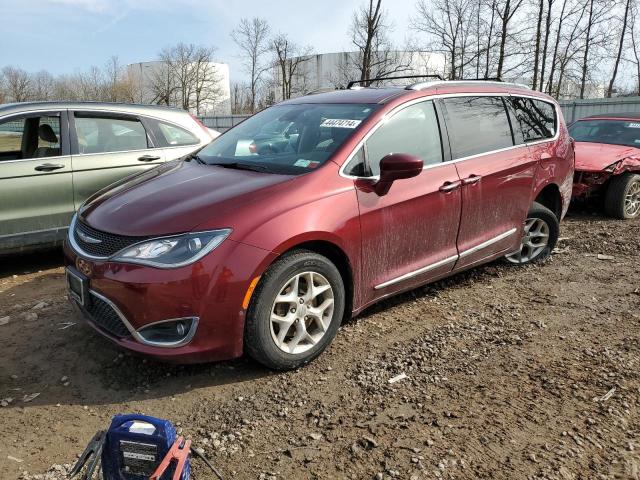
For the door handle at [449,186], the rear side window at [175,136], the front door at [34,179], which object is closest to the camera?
the door handle at [449,186]

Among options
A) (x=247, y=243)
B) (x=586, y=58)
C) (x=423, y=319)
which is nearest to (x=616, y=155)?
(x=423, y=319)

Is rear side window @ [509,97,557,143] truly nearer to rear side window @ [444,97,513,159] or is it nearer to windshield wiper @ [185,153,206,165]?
rear side window @ [444,97,513,159]

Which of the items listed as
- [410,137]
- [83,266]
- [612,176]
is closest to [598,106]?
[612,176]

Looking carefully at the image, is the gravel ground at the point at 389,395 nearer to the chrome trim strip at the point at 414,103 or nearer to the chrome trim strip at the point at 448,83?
the chrome trim strip at the point at 414,103

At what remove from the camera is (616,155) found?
735 cm

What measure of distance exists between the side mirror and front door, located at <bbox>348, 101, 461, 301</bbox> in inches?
5.9

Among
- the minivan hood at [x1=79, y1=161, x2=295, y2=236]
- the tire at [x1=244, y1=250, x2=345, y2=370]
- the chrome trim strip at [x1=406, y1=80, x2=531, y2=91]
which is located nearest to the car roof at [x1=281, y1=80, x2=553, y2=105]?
the chrome trim strip at [x1=406, y1=80, x2=531, y2=91]

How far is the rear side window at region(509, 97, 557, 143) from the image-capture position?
185 inches

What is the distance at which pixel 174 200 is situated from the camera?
308 centimetres

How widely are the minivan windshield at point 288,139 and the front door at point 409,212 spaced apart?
253 millimetres

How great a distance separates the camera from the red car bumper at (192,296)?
2703mm

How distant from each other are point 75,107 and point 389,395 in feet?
14.3

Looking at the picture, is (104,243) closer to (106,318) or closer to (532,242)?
(106,318)

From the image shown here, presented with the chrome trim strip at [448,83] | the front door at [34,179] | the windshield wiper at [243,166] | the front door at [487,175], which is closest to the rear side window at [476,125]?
the front door at [487,175]
